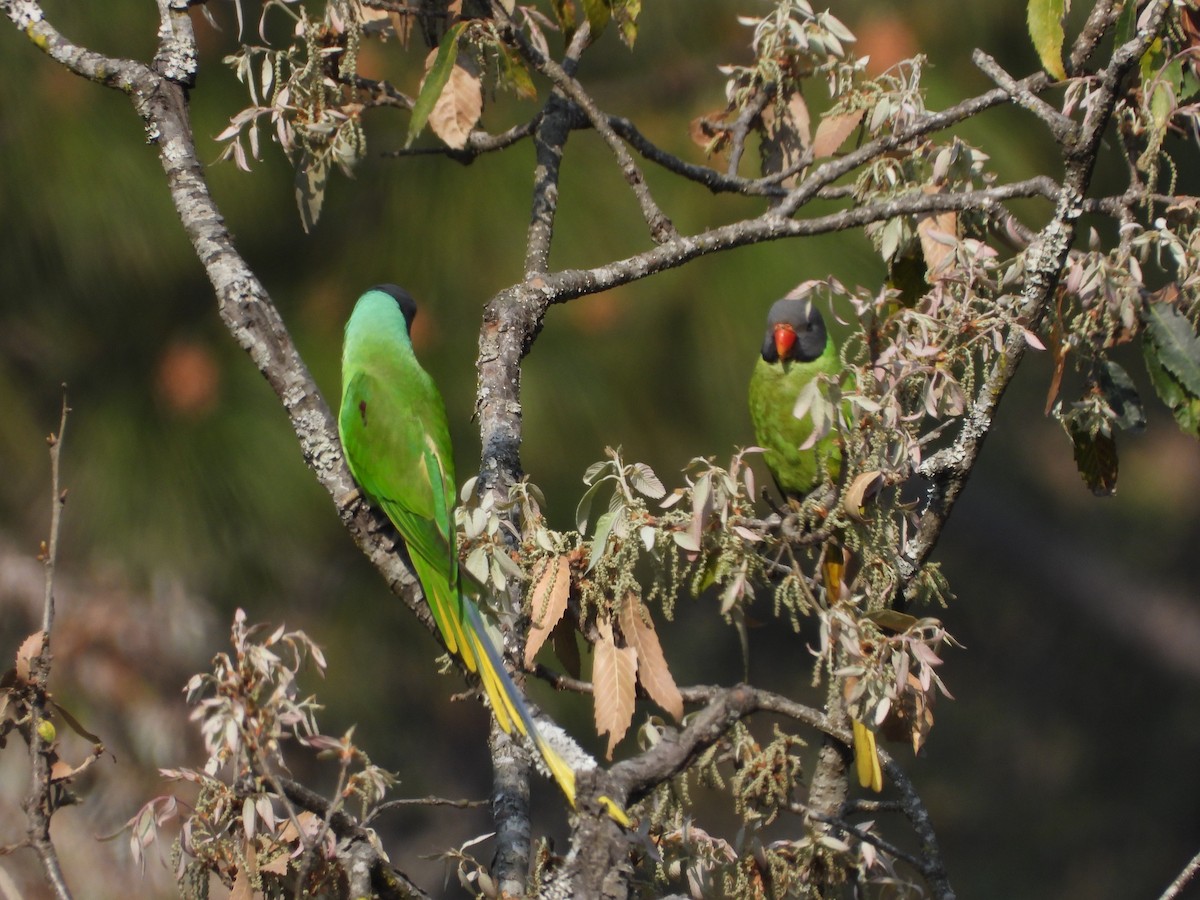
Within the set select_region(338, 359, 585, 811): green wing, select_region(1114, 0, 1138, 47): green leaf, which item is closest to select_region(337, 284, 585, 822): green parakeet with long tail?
select_region(338, 359, 585, 811): green wing

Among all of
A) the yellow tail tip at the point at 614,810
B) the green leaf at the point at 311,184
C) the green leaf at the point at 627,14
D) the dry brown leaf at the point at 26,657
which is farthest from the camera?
the green leaf at the point at 311,184

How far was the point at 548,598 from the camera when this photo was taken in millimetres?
963

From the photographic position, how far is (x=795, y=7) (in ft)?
4.35

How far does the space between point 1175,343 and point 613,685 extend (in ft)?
Result: 1.77

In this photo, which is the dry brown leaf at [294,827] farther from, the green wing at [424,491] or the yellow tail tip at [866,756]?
the yellow tail tip at [866,756]

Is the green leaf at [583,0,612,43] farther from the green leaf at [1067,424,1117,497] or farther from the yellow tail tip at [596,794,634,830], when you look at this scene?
the yellow tail tip at [596,794,634,830]

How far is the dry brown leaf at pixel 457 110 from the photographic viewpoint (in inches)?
49.7

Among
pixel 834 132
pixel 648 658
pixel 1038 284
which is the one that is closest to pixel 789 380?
Answer: pixel 834 132

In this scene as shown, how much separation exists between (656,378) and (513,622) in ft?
3.23

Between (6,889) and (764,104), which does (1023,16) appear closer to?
(764,104)

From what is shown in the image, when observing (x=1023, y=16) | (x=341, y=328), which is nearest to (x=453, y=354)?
(x=341, y=328)

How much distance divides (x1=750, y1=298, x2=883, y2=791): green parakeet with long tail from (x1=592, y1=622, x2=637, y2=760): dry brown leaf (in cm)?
90

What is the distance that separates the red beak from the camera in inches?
72.3

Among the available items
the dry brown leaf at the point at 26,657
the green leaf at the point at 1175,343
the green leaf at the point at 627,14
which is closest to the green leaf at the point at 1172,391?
the green leaf at the point at 1175,343
